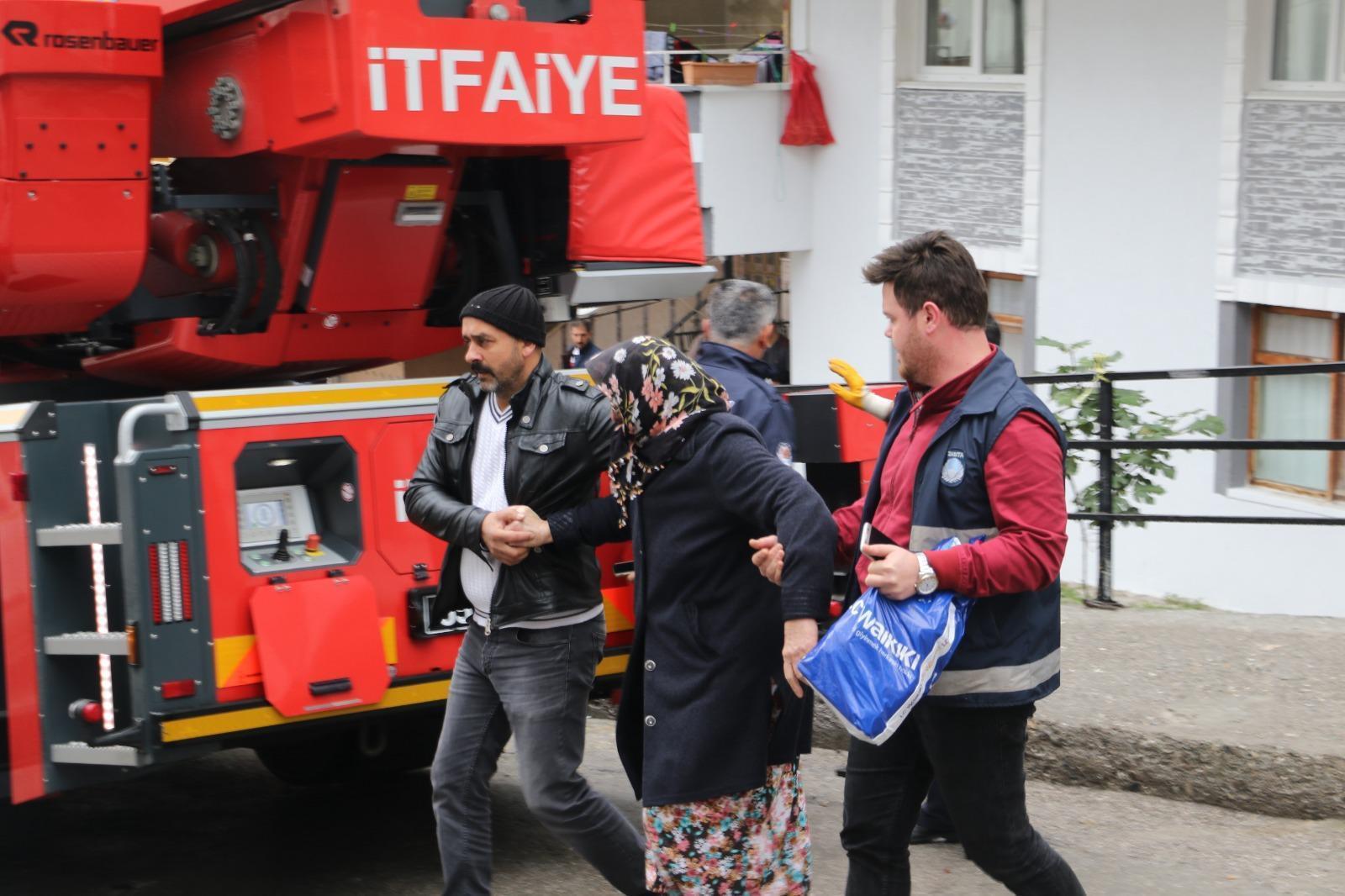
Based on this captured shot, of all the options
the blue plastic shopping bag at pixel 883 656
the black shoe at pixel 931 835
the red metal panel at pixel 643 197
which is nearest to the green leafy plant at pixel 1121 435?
the red metal panel at pixel 643 197

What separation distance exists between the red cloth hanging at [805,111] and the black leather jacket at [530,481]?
38.1 feet

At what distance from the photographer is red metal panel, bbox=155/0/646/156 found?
15.6ft

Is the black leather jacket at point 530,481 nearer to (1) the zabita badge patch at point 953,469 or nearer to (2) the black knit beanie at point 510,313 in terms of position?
(2) the black knit beanie at point 510,313

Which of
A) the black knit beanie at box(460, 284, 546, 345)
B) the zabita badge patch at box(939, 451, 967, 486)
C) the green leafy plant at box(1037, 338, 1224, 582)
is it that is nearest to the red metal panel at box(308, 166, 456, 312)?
the black knit beanie at box(460, 284, 546, 345)

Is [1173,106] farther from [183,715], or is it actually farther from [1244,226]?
[183,715]

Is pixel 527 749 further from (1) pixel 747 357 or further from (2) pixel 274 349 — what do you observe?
(2) pixel 274 349

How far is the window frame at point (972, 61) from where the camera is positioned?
13.8 meters

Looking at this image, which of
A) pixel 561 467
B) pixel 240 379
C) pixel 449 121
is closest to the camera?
pixel 561 467

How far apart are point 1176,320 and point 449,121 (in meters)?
8.53

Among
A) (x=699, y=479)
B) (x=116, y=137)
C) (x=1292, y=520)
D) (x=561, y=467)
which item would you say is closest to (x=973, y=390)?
(x=699, y=479)

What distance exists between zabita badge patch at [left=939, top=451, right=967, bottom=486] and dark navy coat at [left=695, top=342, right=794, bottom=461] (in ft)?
4.20

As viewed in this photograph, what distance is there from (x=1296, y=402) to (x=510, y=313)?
860 centimetres

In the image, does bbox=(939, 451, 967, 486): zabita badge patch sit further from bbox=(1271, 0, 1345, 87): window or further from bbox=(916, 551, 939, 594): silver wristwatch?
bbox=(1271, 0, 1345, 87): window

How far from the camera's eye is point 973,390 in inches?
143
